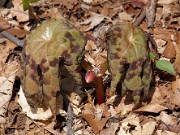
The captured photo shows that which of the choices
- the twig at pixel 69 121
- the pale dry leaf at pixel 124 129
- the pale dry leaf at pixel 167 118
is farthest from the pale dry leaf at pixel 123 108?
the twig at pixel 69 121

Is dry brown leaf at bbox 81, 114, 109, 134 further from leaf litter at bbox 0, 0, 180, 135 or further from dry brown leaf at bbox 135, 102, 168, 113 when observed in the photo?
dry brown leaf at bbox 135, 102, 168, 113

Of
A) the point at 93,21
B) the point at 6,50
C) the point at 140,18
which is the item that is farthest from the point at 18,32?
the point at 140,18

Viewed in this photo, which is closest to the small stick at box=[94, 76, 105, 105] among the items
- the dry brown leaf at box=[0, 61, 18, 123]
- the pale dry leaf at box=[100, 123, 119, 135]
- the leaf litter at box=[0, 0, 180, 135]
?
the leaf litter at box=[0, 0, 180, 135]

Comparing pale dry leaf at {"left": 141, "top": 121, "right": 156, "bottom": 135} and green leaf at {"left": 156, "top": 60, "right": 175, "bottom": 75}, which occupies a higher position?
green leaf at {"left": 156, "top": 60, "right": 175, "bottom": 75}

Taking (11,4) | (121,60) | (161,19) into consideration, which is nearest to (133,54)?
(121,60)

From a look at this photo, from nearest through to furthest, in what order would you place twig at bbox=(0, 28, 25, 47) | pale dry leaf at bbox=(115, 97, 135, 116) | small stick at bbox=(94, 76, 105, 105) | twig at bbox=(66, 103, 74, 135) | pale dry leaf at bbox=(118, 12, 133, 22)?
small stick at bbox=(94, 76, 105, 105)
twig at bbox=(66, 103, 74, 135)
pale dry leaf at bbox=(115, 97, 135, 116)
twig at bbox=(0, 28, 25, 47)
pale dry leaf at bbox=(118, 12, 133, 22)

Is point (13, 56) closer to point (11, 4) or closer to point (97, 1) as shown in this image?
point (11, 4)

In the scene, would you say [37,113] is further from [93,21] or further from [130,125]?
[93,21]

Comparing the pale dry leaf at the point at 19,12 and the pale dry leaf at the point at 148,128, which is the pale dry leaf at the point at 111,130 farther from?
the pale dry leaf at the point at 19,12
